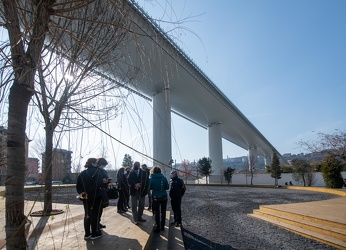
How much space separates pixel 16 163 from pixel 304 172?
1563 inches

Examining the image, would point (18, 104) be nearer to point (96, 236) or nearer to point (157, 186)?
point (96, 236)

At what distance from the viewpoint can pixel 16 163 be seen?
1.73 metres

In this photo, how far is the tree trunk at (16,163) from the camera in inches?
66.3

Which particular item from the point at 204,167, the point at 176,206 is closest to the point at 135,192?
the point at 176,206

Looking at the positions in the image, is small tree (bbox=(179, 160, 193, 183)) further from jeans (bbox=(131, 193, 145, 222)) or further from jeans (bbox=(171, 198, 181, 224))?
jeans (bbox=(171, 198, 181, 224))

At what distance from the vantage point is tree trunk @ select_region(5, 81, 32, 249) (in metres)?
1.68

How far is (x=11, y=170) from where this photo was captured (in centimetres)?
171

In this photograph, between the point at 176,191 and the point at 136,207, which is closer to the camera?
the point at 136,207

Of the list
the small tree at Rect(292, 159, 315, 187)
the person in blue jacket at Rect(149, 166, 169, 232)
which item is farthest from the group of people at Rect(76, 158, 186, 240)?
the small tree at Rect(292, 159, 315, 187)

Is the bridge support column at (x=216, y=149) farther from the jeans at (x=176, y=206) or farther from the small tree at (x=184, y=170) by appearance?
the small tree at (x=184, y=170)

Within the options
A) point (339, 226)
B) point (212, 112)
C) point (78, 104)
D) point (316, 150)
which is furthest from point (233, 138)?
point (78, 104)

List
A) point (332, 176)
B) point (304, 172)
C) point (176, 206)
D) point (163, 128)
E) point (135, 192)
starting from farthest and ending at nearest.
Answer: point (304, 172)
point (332, 176)
point (176, 206)
point (135, 192)
point (163, 128)

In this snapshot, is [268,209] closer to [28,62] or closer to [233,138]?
[28,62]

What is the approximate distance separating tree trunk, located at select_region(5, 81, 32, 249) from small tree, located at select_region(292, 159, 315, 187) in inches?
1503
